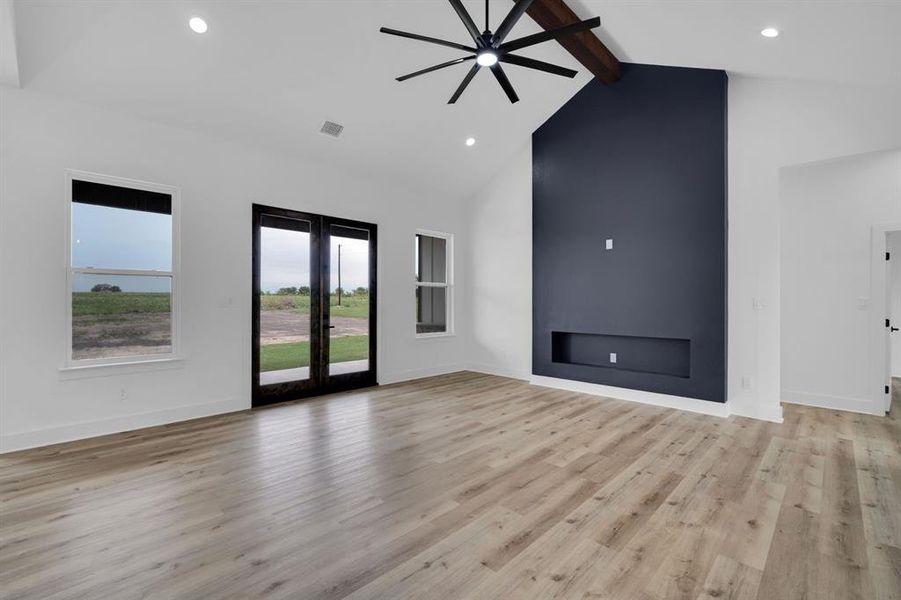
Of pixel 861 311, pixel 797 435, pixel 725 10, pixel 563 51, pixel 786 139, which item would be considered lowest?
pixel 797 435

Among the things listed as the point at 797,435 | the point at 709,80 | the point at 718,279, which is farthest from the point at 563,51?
the point at 797,435

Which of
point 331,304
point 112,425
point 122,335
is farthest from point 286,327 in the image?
point 112,425

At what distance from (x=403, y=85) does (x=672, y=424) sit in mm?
4794

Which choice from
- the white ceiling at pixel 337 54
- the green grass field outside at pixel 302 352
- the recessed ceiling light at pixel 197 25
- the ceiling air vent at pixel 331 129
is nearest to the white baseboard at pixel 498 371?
the green grass field outside at pixel 302 352

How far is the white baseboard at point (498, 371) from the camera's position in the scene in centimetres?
669

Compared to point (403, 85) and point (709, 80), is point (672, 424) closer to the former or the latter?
point (709, 80)

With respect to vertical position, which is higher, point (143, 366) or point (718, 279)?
point (718, 279)

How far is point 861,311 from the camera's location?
4.77m

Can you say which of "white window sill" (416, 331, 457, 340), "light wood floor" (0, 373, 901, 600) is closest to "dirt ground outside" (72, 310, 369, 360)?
"light wood floor" (0, 373, 901, 600)

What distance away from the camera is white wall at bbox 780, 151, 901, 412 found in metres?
4.68

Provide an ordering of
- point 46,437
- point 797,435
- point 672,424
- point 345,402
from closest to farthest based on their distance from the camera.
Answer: point 46,437 → point 797,435 → point 672,424 → point 345,402

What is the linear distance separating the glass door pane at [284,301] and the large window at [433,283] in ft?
6.39

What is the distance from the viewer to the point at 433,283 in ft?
23.7

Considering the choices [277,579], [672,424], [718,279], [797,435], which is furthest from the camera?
[718,279]
